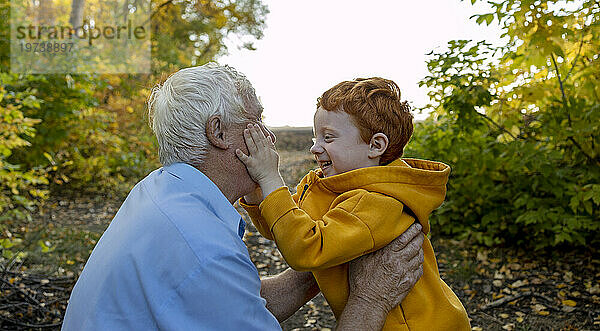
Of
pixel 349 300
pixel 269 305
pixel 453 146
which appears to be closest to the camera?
pixel 349 300

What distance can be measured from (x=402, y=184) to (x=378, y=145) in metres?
0.17

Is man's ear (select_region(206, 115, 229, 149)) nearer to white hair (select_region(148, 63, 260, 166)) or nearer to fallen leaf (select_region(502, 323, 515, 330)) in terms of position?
white hair (select_region(148, 63, 260, 166))

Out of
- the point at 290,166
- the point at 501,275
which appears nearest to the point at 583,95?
the point at 501,275

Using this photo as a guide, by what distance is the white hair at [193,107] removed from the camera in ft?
5.08

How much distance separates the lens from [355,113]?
1.85 metres

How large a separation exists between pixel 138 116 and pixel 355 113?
7.91 m

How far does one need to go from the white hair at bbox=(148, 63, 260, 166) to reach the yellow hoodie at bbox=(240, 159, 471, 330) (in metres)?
0.29

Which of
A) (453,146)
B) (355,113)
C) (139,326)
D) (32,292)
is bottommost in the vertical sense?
(32,292)

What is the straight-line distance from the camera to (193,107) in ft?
5.07

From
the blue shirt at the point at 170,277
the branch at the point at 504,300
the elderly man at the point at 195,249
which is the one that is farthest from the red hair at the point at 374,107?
the branch at the point at 504,300

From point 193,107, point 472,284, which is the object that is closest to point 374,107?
point 193,107

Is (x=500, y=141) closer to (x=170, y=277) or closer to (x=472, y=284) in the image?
(x=472, y=284)

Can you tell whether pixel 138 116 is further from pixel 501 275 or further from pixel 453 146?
pixel 501 275

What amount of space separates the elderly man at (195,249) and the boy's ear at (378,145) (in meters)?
0.30
